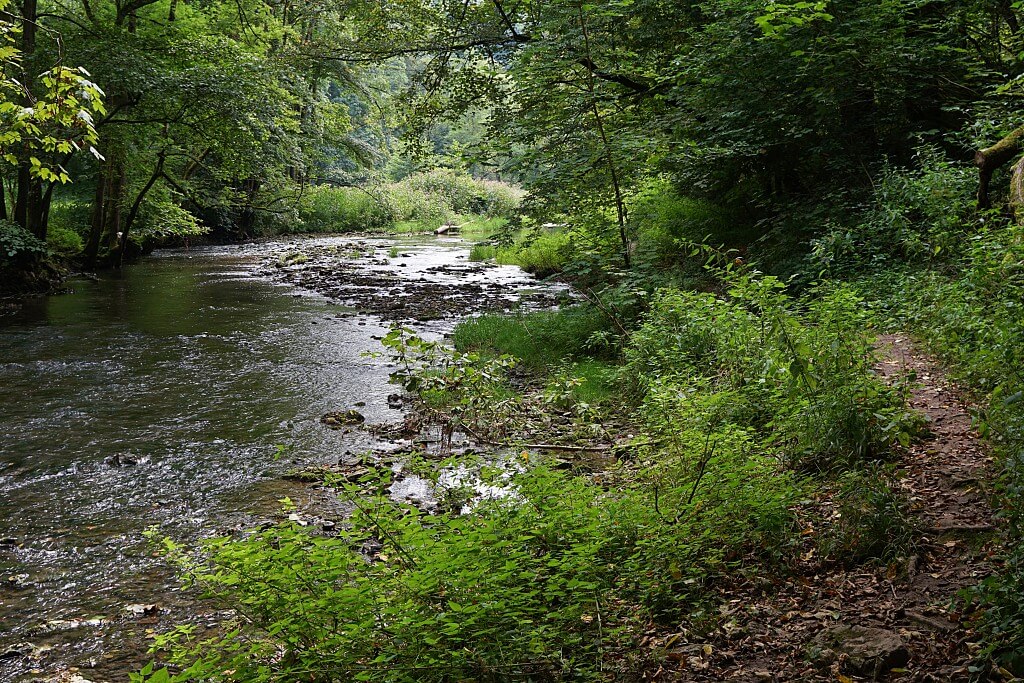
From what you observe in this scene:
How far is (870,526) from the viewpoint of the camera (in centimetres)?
411

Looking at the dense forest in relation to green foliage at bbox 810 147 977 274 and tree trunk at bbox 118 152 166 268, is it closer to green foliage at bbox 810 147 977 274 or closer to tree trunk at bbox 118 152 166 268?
green foliage at bbox 810 147 977 274

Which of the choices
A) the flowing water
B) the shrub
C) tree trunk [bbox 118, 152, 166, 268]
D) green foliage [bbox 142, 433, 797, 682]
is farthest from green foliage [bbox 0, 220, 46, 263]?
the shrub

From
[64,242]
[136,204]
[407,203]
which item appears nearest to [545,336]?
[136,204]

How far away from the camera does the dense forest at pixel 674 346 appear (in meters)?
3.40

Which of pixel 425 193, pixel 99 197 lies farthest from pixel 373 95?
pixel 425 193

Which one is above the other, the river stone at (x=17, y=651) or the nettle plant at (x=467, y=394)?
the nettle plant at (x=467, y=394)

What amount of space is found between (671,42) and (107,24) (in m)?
13.2

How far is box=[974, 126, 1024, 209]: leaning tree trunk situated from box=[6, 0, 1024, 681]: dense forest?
0.10 ft

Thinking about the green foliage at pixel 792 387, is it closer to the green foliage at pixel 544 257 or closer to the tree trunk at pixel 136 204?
the green foliage at pixel 544 257

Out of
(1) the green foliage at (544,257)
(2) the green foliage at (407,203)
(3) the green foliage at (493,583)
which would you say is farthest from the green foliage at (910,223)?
(2) the green foliage at (407,203)

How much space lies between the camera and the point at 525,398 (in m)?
8.95

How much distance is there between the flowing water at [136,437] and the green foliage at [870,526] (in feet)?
13.0

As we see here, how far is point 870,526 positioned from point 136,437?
7.23 m

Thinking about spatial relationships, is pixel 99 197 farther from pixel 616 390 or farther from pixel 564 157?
pixel 616 390
